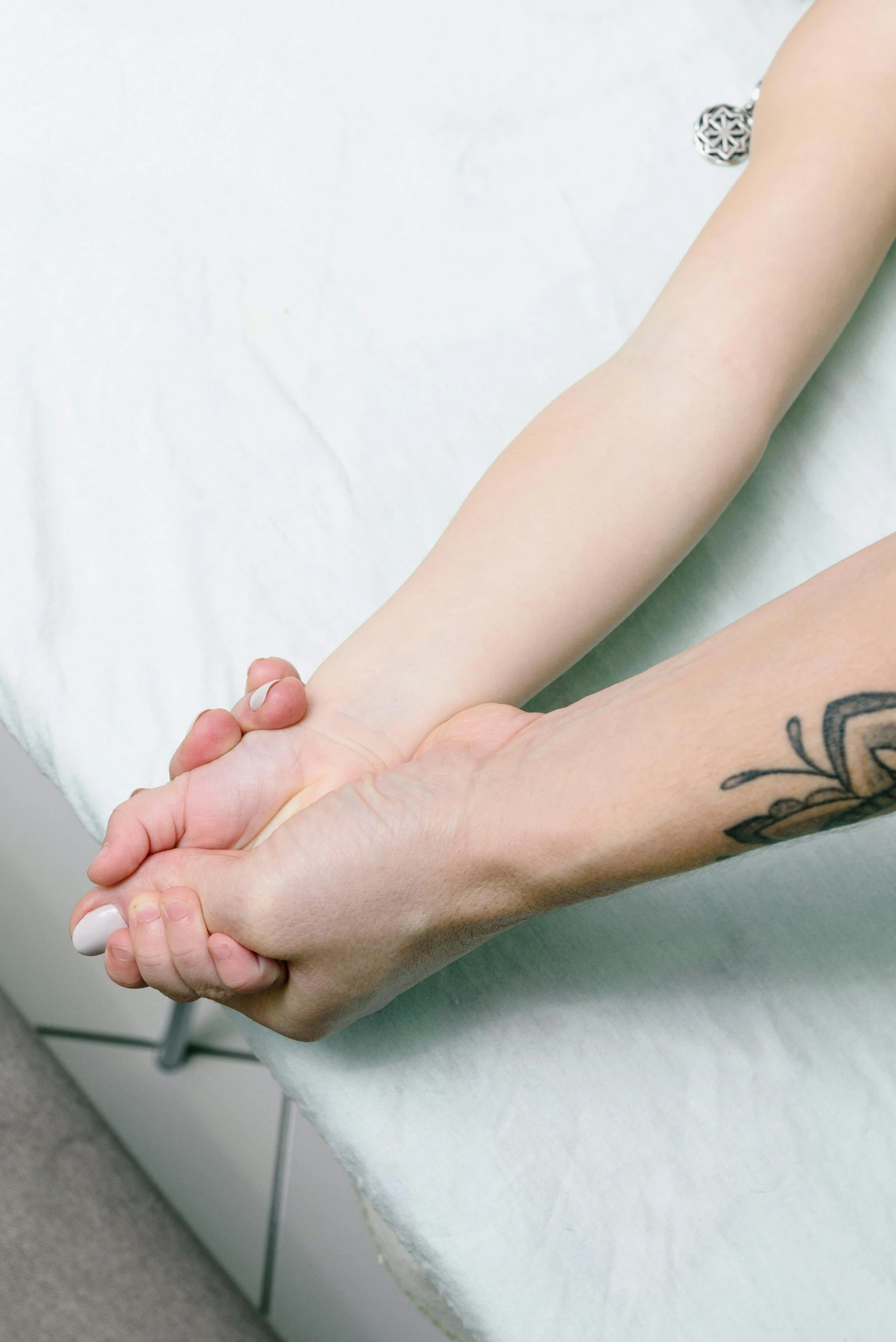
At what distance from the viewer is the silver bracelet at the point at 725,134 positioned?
0.75m

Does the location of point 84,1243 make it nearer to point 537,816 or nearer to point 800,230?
point 537,816

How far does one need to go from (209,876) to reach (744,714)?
28 centimetres

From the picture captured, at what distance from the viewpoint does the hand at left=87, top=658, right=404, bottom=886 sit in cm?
53

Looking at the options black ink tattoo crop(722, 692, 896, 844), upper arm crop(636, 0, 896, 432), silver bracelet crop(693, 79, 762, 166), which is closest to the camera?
black ink tattoo crop(722, 692, 896, 844)

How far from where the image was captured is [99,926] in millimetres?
541

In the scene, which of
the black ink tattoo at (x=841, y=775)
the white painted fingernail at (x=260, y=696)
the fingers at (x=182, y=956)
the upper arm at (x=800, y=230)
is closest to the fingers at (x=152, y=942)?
the fingers at (x=182, y=956)

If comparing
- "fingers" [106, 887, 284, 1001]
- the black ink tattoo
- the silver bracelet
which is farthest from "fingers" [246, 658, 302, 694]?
the silver bracelet

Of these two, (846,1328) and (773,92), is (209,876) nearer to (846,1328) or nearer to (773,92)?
(846,1328)

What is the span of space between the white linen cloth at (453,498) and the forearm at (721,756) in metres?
0.02

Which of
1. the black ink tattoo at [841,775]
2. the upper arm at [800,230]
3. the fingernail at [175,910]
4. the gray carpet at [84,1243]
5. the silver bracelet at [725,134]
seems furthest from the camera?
the gray carpet at [84,1243]

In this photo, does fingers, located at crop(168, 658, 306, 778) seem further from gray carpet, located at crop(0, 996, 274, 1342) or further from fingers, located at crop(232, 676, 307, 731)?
gray carpet, located at crop(0, 996, 274, 1342)

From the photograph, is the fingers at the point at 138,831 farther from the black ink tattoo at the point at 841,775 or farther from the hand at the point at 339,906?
the black ink tattoo at the point at 841,775

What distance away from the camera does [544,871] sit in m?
0.47

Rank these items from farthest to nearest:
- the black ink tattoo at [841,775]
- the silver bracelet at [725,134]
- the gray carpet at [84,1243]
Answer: the gray carpet at [84,1243]
the silver bracelet at [725,134]
the black ink tattoo at [841,775]
